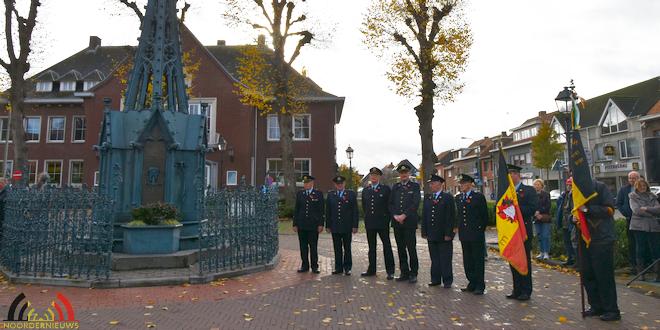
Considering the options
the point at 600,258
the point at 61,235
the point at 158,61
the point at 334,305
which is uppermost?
the point at 158,61

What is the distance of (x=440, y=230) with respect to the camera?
7.66 m

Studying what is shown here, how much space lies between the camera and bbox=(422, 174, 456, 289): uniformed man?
7.54 metres

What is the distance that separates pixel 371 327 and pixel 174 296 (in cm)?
328

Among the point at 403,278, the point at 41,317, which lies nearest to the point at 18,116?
the point at 41,317

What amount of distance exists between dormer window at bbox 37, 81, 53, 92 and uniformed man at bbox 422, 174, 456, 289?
36298 millimetres

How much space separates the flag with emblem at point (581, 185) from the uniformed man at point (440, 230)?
2128 millimetres

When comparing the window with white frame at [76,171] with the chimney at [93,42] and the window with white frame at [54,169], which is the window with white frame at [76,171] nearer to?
the window with white frame at [54,169]

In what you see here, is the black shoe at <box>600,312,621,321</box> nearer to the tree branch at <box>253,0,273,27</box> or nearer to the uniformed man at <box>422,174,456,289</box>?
the uniformed man at <box>422,174,456,289</box>

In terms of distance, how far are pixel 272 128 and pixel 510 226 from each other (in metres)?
26.2

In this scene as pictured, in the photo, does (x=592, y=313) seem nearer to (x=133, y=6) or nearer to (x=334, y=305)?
(x=334, y=305)

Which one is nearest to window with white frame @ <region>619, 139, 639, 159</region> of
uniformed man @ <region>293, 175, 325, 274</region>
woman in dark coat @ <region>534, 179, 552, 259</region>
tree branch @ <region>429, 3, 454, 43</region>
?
tree branch @ <region>429, 3, 454, 43</region>

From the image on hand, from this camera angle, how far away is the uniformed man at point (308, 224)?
908 cm

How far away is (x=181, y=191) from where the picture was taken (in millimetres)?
10078

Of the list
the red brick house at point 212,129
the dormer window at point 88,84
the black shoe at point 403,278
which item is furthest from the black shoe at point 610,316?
the dormer window at point 88,84
